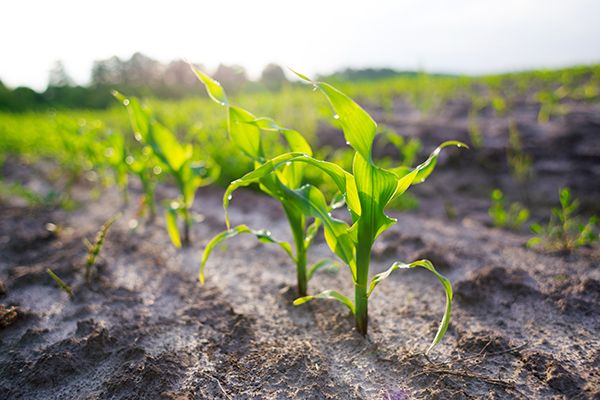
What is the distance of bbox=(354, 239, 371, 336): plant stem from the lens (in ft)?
4.11

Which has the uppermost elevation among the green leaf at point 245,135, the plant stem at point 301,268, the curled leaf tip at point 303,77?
the curled leaf tip at point 303,77

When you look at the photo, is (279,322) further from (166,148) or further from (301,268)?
(166,148)

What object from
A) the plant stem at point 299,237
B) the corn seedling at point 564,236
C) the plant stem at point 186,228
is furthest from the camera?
the plant stem at point 186,228

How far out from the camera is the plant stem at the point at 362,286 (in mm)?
1253

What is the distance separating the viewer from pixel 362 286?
51.3 inches

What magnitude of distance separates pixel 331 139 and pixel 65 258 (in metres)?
3.03

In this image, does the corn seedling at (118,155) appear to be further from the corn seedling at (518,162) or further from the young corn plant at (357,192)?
the corn seedling at (518,162)

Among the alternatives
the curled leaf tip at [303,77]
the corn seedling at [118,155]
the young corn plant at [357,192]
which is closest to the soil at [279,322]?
the young corn plant at [357,192]

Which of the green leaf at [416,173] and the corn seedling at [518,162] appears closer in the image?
the green leaf at [416,173]

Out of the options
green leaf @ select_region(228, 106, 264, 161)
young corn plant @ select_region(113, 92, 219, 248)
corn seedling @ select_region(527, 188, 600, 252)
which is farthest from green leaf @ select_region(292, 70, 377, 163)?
young corn plant @ select_region(113, 92, 219, 248)

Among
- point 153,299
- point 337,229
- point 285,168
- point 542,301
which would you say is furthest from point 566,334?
point 153,299

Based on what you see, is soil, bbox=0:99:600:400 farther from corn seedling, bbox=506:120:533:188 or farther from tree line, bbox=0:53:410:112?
tree line, bbox=0:53:410:112

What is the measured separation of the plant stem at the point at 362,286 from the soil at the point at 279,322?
0.18 ft

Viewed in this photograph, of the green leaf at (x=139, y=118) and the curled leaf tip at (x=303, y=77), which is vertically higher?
the curled leaf tip at (x=303, y=77)
